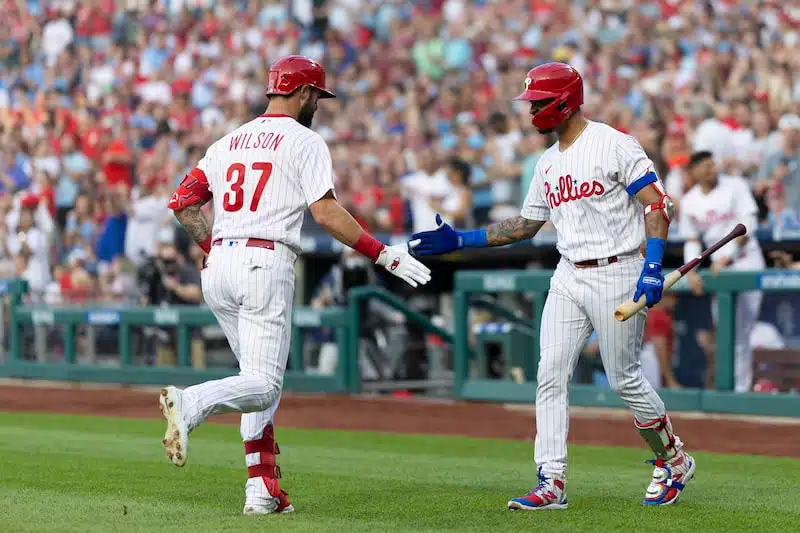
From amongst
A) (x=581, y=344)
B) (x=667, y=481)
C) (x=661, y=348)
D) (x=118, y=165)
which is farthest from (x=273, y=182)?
(x=118, y=165)

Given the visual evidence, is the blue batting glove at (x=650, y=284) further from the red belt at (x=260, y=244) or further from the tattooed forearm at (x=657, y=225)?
the red belt at (x=260, y=244)

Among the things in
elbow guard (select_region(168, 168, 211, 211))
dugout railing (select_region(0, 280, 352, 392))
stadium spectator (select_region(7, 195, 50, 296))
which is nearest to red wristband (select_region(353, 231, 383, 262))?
elbow guard (select_region(168, 168, 211, 211))

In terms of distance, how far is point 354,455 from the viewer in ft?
29.4

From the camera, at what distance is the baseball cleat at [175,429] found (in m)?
5.41

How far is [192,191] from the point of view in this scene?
6.39 metres

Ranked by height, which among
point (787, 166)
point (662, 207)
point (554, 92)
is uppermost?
point (787, 166)

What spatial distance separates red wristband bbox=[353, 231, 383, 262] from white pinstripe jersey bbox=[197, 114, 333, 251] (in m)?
0.26

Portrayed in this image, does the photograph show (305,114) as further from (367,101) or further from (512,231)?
(367,101)

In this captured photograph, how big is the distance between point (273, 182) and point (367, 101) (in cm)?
1358

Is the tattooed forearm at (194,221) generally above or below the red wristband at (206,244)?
above

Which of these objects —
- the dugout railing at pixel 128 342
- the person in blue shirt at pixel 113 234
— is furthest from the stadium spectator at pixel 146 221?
the dugout railing at pixel 128 342

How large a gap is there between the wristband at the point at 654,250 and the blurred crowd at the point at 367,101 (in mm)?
5973

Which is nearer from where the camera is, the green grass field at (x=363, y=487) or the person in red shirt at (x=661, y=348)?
the green grass field at (x=363, y=487)

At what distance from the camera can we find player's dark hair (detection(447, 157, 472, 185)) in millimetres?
14867
